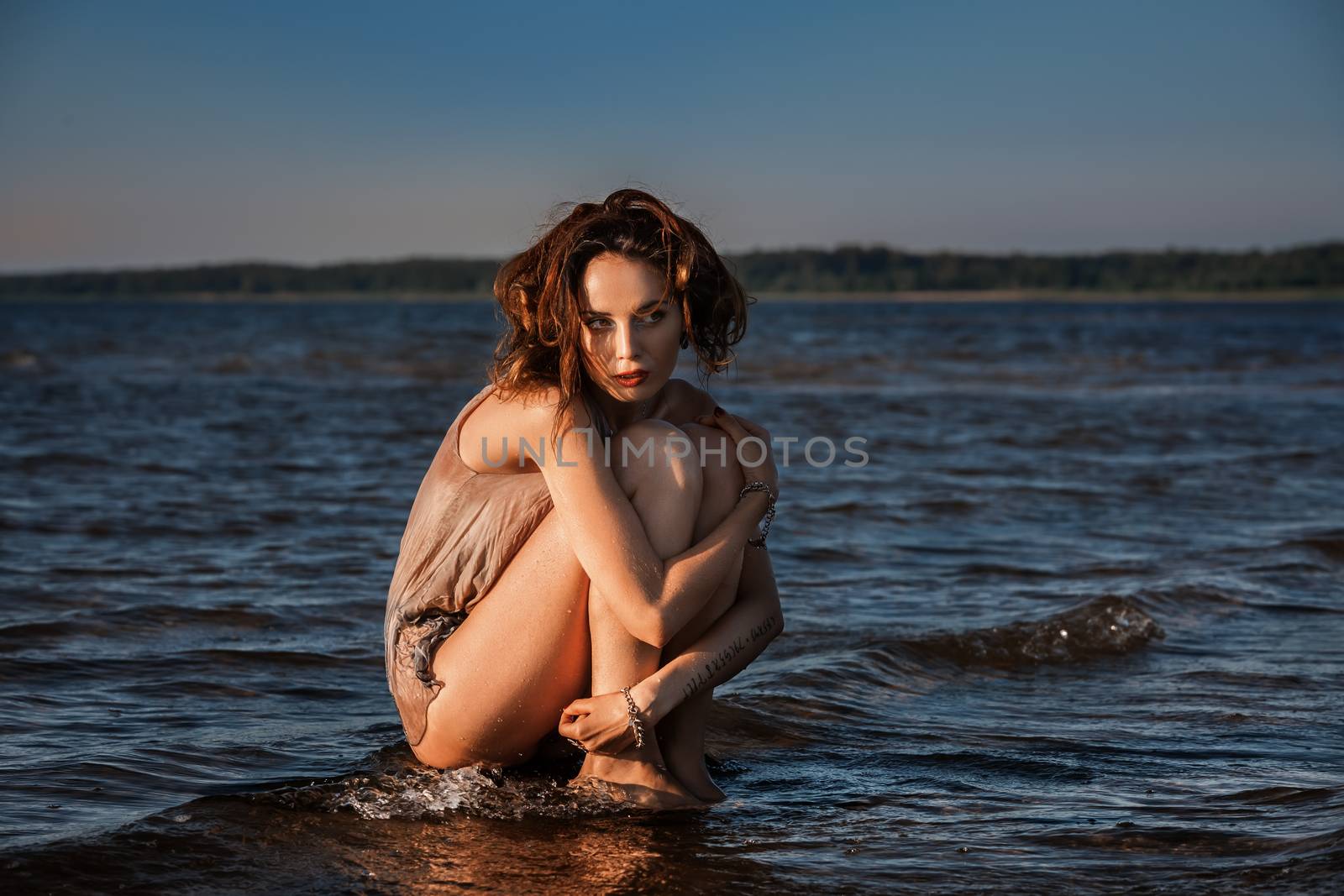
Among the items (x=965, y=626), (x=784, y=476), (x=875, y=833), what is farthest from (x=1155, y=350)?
(x=875, y=833)

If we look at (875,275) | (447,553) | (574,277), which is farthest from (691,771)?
(875,275)

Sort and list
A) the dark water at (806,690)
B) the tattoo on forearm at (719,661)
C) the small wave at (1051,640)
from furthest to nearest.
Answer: the small wave at (1051,640) → the tattoo on forearm at (719,661) → the dark water at (806,690)

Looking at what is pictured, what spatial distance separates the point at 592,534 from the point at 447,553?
1.41 feet

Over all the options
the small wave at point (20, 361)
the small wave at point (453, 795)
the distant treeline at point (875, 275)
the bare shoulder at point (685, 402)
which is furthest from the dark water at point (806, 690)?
the distant treeline at point (875, 275)

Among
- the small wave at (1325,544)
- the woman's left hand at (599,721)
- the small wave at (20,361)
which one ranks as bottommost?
the small wave at (20,361)

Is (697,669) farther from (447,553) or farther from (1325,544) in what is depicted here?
(1325,544)

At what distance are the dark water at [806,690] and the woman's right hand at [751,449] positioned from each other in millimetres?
745

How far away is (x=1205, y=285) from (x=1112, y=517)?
4542 inches

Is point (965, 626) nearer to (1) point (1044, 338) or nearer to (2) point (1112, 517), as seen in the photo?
(2) point (1112, 517)

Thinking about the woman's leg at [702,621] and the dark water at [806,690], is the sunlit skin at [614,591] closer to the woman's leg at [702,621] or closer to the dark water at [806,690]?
the woman's leg at [702,621]

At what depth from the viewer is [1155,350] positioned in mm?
30000

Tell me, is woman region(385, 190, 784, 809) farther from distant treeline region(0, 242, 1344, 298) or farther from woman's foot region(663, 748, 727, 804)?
distant treeline region(0, 242, 1344, 298)

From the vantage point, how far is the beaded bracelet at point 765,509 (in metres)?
2.97

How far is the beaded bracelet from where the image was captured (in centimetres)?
Result: 297
